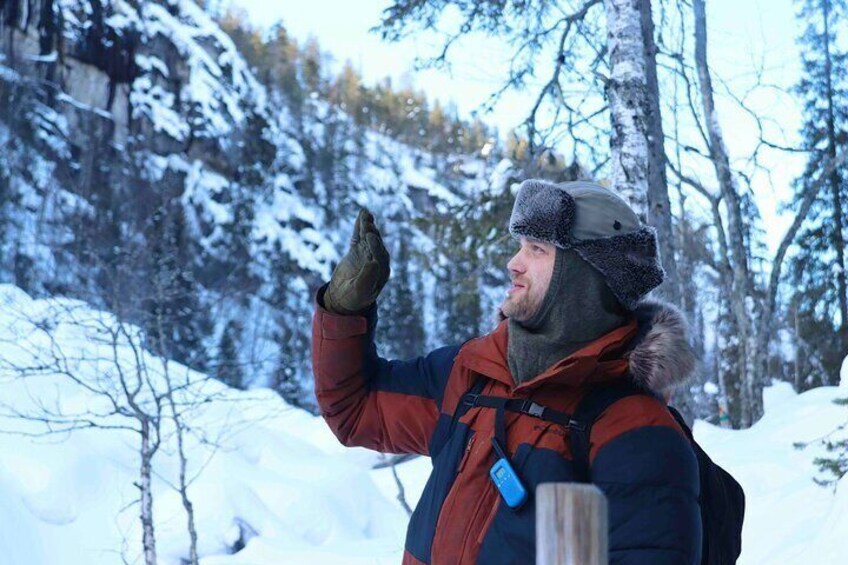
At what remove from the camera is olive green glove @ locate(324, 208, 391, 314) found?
217cm

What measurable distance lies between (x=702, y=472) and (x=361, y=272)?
0.99 m

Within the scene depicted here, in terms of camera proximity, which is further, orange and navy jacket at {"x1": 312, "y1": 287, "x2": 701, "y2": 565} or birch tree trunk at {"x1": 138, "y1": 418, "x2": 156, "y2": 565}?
birch tree trunk at {"x1": 138, "y1": 418, "x2": 156, "y2": 565}

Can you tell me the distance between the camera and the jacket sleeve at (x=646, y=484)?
A: 64.2 inches

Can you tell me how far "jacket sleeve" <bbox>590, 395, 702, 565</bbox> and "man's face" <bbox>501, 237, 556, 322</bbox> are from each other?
1.17ft

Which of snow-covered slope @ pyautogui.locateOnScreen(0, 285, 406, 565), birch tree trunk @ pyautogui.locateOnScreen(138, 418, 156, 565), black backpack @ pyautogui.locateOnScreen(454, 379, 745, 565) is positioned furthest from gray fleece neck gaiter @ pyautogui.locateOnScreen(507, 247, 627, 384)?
snow-covered slope @ pyautogui.locateOnScreen(0, 285, 406, 565)

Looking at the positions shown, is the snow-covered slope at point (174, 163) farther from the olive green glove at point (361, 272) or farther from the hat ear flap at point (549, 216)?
the hat ear flap at point (549, 216)

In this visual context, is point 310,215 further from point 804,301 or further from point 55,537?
point 55,537

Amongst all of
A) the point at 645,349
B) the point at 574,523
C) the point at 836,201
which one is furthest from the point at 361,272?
the point at 836,201

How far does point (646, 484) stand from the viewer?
168 cm

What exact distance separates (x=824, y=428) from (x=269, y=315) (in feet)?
151

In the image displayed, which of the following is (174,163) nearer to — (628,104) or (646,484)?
(628,104)

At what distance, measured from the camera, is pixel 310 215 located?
6278cm

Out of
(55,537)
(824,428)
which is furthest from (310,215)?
(824,428)

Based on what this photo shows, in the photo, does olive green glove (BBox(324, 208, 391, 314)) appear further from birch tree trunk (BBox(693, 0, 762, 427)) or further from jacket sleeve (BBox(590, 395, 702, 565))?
birch tree trunk (BBox(693, 0, 762, 427))
